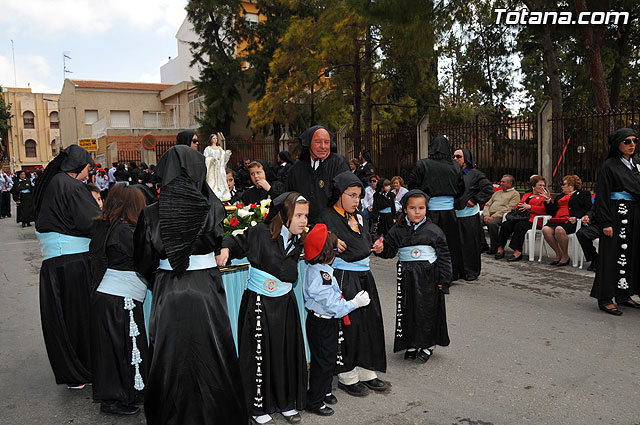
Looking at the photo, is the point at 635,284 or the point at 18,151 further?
the point at 18,151

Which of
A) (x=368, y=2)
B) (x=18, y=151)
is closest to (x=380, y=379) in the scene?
(x=368, y=2)

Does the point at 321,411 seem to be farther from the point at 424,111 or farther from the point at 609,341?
the point at 424,111

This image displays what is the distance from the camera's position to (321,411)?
157 inches

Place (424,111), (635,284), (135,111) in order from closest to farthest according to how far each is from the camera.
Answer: (635,284)
(424,111)
(135,111)

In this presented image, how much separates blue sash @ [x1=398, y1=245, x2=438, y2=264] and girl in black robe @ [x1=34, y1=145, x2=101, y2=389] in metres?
2.80

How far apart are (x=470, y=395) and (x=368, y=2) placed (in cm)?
1218

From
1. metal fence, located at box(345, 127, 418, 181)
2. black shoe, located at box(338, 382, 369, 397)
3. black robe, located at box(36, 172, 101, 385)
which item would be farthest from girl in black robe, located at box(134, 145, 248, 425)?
metal fence, located at box(345, 127, 418, 181)

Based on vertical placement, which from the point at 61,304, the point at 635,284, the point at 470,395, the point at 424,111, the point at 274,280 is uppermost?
the point at 424,111

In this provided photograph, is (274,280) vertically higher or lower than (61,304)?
higher

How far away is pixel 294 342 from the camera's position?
382 cm

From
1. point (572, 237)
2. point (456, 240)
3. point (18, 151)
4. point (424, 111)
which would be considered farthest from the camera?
point (18, 151)

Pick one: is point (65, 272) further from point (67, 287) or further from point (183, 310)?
point (183, 310)

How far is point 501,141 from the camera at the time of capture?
1519 centimetres

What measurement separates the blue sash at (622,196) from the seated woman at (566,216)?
9.12 ft
